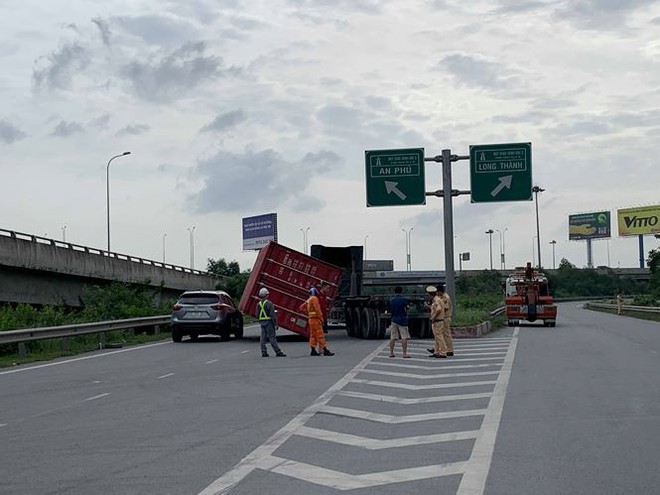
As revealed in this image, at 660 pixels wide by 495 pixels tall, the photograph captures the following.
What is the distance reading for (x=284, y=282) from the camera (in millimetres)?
30391

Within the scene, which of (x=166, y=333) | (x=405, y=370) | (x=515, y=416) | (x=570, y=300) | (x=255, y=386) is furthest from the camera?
(x=570, y=300)

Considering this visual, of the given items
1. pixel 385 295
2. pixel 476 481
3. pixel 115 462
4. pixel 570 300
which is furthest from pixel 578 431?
pixel 570 300

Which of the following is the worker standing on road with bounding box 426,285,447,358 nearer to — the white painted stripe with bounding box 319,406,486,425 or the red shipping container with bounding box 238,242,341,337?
the red shipping container with bounding box 238,242,341,337

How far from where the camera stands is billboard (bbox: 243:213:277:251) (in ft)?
364

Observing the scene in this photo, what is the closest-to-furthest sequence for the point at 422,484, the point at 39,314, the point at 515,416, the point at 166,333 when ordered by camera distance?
the point at 422,484 → the point at 515,416 → the point at 39,314 → the point at 166,333

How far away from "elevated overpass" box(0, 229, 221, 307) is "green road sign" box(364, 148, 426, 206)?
13.6 metres

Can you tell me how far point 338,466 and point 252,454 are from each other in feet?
3.63

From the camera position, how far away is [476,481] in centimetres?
871

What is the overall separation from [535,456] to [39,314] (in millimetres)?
24633

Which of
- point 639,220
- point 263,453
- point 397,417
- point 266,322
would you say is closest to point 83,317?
point 266,322

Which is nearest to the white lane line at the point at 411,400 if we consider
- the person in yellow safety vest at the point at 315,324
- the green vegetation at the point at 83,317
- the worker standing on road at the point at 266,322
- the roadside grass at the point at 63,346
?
the person in yellow safety vest at the point at 315,324

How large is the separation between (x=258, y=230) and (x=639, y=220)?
47.7m

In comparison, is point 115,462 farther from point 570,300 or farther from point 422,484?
point 570,300

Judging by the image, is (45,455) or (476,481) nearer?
(476,481)
